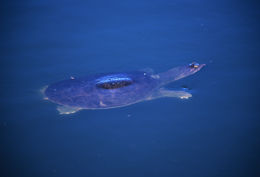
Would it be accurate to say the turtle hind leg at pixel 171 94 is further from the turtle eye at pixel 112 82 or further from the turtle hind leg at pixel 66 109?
the turtle hind leg at pixel 66 109

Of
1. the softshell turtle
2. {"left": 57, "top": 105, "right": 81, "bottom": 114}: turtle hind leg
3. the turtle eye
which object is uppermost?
the turtle eye

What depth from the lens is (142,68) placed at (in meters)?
5.21

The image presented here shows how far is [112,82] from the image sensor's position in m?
4.36

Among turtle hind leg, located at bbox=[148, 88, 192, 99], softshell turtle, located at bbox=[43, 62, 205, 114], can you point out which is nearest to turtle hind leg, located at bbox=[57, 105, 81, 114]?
softshell turtle, located at bbox=[43, 62, 205, 114]

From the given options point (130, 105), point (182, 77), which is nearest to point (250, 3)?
point (182, 77)

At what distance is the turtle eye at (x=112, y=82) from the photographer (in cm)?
436

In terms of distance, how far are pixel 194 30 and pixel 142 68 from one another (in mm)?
2055

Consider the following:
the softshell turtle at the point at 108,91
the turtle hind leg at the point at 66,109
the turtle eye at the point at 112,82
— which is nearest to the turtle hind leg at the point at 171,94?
the softshell turtle at the point at 108,91

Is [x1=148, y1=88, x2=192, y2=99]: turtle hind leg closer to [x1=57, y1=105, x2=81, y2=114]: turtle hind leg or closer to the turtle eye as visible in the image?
the turtle eye

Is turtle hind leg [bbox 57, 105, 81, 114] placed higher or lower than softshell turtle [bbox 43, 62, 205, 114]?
lower

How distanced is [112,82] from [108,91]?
0.19m

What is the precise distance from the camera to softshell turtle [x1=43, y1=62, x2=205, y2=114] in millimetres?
4242

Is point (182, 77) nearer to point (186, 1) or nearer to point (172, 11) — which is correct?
point (172, 11)

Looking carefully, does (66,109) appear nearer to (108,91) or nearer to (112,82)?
(108,91)
